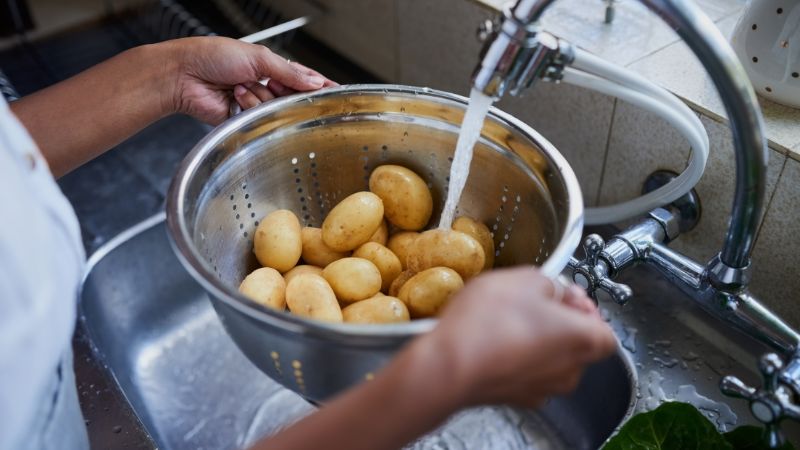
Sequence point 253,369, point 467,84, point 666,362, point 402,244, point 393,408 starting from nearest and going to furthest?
point 393,408 → point 402,244 → point 666,362 → point 253,369 → point 467,84

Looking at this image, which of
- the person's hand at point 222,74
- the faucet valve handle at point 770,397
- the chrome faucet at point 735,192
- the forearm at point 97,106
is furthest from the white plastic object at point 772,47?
the forearm at point 97,106

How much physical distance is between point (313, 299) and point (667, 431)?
340 millimetres

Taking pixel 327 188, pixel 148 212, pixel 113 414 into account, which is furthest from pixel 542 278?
→ pixel 148 212

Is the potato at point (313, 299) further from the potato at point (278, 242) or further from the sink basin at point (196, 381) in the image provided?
the sink basin at point (196, 381)

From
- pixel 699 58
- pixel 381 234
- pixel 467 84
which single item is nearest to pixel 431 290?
pixel 381 234

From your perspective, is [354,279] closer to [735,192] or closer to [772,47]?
[735,192]

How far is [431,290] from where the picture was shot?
0.54 meters

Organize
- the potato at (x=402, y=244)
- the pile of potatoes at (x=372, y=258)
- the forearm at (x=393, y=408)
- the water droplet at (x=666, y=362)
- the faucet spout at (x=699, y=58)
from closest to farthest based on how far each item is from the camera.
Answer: the forearm at (x=393, y=408), the faucet spout at (x=699, y=58), the pile of potatoes at (x=372, y=258), the potato at (x=402, y=244), the water droplet at (x=666, y=362)

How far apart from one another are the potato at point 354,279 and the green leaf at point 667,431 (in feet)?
0.85

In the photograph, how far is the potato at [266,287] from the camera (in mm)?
570

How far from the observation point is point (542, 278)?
1.27ft

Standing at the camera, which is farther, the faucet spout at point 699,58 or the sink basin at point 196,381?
the sink basin at point 196,381

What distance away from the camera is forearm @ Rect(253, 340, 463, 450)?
13.4 inches

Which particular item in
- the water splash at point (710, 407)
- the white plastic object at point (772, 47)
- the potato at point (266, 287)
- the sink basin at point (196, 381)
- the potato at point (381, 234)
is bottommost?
the sink basin at point (196, 381)
